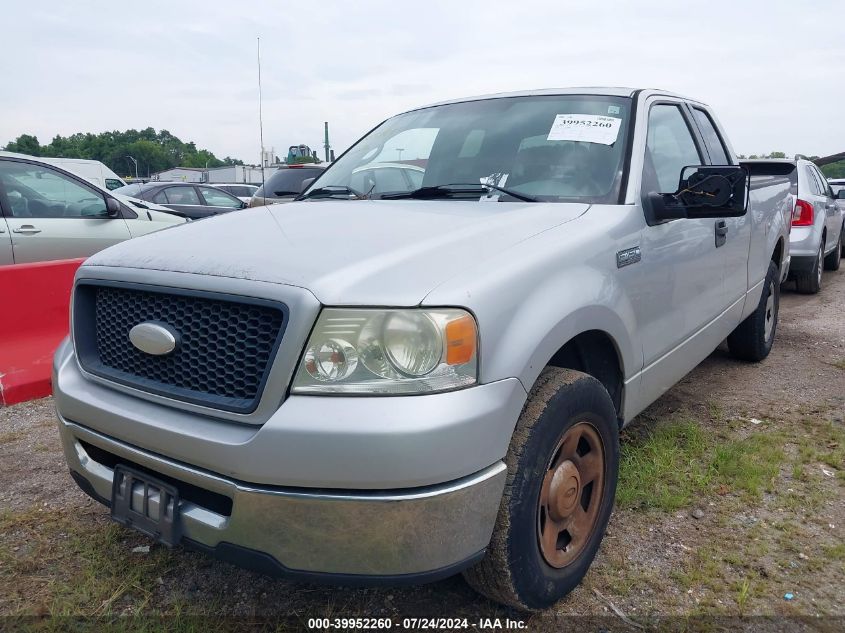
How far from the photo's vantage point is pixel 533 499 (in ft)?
6.44

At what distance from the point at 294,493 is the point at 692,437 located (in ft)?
8.26

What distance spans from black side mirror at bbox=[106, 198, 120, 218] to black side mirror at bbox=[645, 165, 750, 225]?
495 centimetres

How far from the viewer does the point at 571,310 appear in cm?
211

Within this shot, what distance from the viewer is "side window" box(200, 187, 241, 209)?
43.6ft

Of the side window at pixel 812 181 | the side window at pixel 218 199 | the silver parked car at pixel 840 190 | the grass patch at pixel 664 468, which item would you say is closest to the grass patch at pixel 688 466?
the grass patch at pixel 664 468

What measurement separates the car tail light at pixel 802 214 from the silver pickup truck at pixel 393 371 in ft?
19.3

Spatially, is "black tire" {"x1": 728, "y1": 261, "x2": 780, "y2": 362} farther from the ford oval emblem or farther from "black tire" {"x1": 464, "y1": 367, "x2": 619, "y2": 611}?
the ford oval emblem

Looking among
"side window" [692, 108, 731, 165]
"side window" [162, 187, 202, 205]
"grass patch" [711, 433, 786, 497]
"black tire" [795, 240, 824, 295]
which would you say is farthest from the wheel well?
"side window" [162, 187, 202, 205]

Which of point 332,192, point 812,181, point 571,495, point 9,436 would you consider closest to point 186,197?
point 9,436

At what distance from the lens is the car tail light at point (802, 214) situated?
784cm

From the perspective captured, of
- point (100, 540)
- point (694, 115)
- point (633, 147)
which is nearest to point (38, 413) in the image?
point (100, 540)

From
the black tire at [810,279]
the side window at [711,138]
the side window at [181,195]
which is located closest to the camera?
the side window at [711,138]

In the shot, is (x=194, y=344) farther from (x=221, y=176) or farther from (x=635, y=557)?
(x=221, y=176)

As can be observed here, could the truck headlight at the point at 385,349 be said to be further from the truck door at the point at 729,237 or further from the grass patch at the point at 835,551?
the truck door at the point at 729,237
